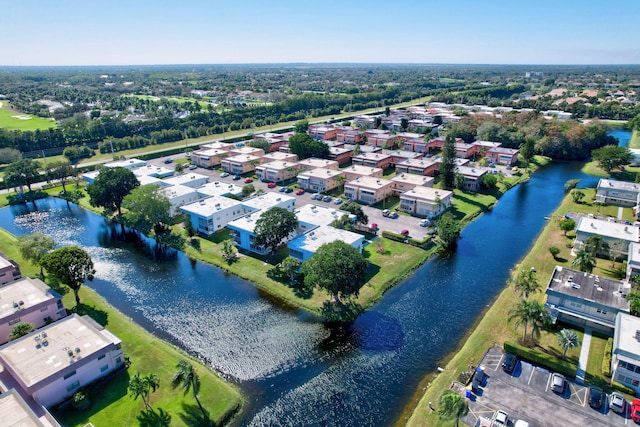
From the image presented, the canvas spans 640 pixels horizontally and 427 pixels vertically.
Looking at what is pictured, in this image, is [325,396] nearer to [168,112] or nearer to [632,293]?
[632,293]

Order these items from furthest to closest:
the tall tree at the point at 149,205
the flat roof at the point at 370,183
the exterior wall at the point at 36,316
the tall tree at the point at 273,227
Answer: the flat roof at the point at 370,183 → the tall tree at the point at 149,205 → the tall tree at the point at 273,227 → the exterior wall at the point at 36,316

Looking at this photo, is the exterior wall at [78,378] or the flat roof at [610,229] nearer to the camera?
the exterior wall at [78,378]

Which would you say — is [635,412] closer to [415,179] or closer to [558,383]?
[558,383]

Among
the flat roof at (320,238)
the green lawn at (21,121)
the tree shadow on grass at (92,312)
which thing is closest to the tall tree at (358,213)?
the flat roof at (320,238)

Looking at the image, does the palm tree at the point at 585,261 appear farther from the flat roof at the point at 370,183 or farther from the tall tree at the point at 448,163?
the tall tree at the point at 448,163

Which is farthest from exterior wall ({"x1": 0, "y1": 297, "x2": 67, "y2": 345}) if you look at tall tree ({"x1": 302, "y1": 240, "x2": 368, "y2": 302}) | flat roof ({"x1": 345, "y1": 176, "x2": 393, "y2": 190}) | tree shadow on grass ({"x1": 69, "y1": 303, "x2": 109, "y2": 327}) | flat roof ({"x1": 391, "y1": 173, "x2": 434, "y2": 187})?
flat roof ({"x1": 391, "y1": 173, "x2": 434, "y2": 187})

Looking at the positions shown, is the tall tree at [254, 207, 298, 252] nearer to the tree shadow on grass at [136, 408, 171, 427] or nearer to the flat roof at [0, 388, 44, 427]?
the tree shadow on grass at [136, 408, 171, 427]
